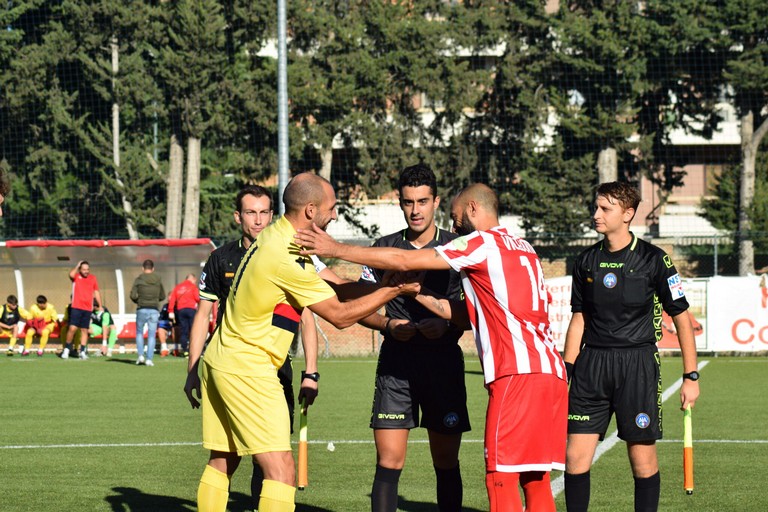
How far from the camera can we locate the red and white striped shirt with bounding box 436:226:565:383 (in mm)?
5828

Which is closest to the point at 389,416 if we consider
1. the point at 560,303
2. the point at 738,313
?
the point at 560,303

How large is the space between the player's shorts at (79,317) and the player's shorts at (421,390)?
59.7 feet

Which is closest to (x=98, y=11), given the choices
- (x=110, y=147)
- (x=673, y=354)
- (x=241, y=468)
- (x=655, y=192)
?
(x=110, y=147)

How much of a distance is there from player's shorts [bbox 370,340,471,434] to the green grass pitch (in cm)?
151

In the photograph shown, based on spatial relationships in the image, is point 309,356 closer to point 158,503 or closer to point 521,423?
point 158,503

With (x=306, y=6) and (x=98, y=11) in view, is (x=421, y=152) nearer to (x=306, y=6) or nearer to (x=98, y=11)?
(x=306, y=6)

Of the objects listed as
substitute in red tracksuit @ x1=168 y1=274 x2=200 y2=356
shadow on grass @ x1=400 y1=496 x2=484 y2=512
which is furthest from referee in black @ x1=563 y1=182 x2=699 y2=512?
substitute in red tracksuit @ x1=168 y1=274 x2=200 y2=356

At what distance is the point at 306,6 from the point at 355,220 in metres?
8.39

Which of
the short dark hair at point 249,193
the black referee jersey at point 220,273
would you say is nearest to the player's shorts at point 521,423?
the black referee jersey at point 220,273

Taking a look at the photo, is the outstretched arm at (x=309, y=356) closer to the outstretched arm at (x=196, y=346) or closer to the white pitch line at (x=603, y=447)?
the outstretched arm at (x=196, y=346)

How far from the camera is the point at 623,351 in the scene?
276 inches

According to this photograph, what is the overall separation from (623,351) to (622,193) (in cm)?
98

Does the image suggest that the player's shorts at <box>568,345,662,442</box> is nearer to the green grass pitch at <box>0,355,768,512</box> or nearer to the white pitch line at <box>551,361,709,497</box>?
the white pitch line at <box>551,361,709,497</box>

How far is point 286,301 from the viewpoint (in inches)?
235
